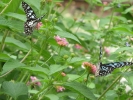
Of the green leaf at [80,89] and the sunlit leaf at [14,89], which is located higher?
the green leaf at [80,89]

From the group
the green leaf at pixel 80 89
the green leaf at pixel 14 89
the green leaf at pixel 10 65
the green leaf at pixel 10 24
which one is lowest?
the green leaf at pixel 14 89

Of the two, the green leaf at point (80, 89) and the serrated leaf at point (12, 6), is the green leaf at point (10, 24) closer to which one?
the serrated leaf at point (12, 6)

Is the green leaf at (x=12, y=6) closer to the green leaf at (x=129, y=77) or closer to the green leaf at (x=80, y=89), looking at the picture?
the green leaf at (x=80, y=89)

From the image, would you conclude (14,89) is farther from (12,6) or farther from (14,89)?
(12,6)

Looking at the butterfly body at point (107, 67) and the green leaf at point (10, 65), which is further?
the butterfly body at point (107, 67)

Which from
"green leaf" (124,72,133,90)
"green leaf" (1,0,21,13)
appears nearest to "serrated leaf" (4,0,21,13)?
"green leaf" (1,0,21,13)

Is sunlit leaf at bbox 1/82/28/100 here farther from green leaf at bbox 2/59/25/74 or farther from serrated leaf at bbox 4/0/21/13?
serrated leaf at bbox 4/0/21/13

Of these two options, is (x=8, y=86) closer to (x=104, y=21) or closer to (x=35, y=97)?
(x=35, y=97)

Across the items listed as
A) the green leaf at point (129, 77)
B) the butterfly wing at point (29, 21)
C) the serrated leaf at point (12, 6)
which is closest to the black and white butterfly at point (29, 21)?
the butterfly wing at point (29, 21)
